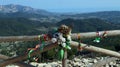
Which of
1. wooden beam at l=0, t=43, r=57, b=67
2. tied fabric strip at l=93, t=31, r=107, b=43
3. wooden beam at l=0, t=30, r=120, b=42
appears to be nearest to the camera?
wooden beam at l=0, t=43, r=57, b=67

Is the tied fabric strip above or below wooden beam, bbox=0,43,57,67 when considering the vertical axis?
above

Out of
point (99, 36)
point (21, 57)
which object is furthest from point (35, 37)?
point (99, 36)

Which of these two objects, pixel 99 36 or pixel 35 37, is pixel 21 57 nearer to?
pixel 35 37

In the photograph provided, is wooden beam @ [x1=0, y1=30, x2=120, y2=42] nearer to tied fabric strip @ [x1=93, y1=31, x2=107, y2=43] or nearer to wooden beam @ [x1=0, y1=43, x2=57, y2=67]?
tied fabric strip @ [x1=93, y1=31, x2=107, y2=43]

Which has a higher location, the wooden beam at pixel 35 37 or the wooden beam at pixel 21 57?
the wooden beam at pixel 35 37

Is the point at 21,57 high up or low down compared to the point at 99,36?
down

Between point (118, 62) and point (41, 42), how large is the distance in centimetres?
527

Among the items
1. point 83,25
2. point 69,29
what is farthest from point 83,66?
point 83,25

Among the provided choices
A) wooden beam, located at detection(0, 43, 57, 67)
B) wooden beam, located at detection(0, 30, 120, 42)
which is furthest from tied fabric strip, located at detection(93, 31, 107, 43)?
wooden beam, located at detection(0, 43, 57, 67)

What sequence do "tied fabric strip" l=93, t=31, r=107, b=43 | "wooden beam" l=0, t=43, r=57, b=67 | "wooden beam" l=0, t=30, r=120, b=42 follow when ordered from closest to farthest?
"wooden beam" l=0, t=43, r=57, b=67, "wooden beam" l=0, t=30, r=120, b=42, "tied fabric strip" l=93, t=31, r=107, b=43

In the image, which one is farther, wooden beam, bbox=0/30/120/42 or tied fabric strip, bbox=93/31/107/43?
tied fabric strip, bbox=93/31/107/43

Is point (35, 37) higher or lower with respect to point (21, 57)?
higher

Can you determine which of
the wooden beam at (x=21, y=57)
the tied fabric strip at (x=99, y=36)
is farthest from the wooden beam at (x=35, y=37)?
the wooden beam at (x=21, y=57)

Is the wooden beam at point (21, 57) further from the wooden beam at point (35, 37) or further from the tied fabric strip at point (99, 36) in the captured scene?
the tied fabric strip at point (99, 36)
